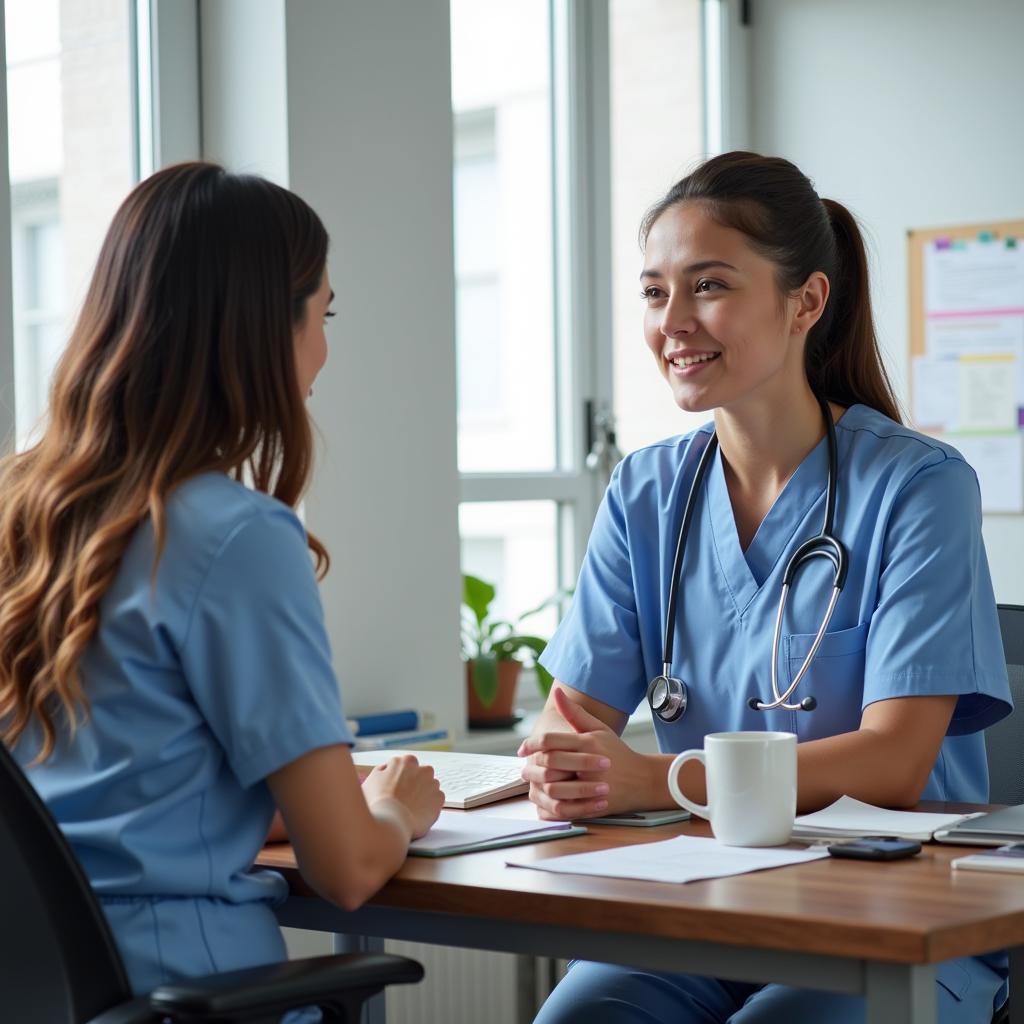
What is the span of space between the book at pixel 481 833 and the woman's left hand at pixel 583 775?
0.03m

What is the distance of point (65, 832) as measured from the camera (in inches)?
44.5

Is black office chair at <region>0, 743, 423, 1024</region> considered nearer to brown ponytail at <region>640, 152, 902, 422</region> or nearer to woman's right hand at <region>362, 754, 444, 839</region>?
woman's right hand at <region>362, 754, 444, 839</region>

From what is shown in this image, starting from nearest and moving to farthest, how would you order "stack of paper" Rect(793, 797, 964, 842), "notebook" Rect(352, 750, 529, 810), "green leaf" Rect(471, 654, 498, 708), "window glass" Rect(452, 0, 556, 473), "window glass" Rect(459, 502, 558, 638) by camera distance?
"stack of paper" Rect(793, 797, 964, 842) → "notebook" Rect(352, 750, 529, 810) → "green leaf" Rect(471, 654, 498, 708) → "window glass" Rect(459, 502, 558, 638) → "window glass" Rect(452, 0, 556, 473)

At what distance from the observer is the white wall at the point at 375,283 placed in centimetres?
244

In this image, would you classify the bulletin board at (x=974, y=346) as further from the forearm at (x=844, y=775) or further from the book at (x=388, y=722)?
the forearm at (x=844, y=775)

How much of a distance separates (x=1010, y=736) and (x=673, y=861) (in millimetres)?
729

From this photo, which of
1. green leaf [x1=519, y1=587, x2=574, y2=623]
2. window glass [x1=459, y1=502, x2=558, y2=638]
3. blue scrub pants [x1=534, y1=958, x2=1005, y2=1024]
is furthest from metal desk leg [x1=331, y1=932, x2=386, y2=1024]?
window glass [x1=459, y1=502, x2=558, y2=638]

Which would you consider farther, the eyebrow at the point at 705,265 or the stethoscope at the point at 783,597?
the eyebrow at the point at 705,265

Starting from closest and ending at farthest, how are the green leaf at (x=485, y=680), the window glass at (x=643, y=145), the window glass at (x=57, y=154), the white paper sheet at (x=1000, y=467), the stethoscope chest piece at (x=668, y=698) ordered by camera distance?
the stethoscope chest piece at (x=668, y=698)
the window glass at (x=57, y=154)
the green leaf at (x=485, y=680)
the white paper sheet at (x=1000, y=467)
the window glass at (x=643, y=145)

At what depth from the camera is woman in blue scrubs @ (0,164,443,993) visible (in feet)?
3.70

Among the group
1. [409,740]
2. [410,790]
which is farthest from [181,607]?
[409,740]

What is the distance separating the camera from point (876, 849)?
4.07 feet

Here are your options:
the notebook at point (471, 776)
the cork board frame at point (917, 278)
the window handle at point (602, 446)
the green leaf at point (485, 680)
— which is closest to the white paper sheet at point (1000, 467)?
the cork board frame at point (917, 278)

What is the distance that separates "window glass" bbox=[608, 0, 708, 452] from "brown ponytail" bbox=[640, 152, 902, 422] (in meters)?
1.64
